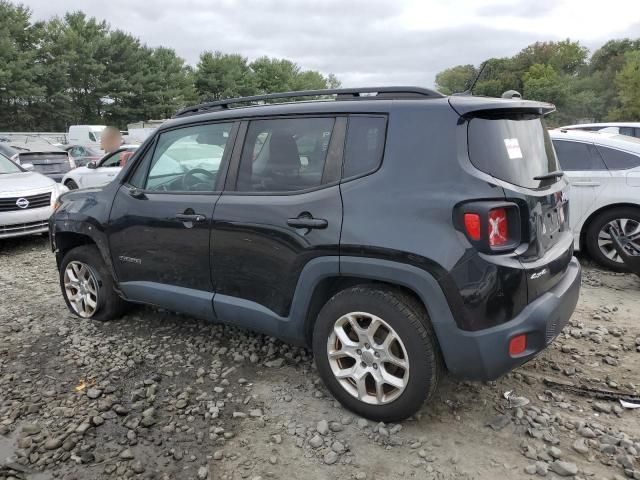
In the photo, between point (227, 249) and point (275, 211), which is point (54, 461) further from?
point (275, 211)

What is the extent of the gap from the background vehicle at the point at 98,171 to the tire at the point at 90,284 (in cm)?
672

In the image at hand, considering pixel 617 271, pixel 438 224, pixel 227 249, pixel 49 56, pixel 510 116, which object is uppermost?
pixel 49 56

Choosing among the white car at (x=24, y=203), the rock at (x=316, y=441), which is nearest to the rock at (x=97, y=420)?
the rock at (x=316, y=441)

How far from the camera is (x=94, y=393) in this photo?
3227 mm

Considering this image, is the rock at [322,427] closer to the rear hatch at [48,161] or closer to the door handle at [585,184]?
the door handle at [585,184]

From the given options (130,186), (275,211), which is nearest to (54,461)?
(275,211)

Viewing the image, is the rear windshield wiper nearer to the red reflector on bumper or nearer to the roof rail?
the roof rail

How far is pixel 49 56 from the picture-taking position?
45188 millimetres

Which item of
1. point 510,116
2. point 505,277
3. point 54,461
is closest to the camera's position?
point 505,277

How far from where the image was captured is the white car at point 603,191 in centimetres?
558

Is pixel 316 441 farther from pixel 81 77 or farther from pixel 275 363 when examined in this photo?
pixel 81 77

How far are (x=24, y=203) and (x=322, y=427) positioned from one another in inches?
252

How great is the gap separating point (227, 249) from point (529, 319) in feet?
5.98

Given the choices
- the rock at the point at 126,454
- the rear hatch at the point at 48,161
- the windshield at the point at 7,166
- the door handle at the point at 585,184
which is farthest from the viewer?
the rear hatch at the point at 48,161
